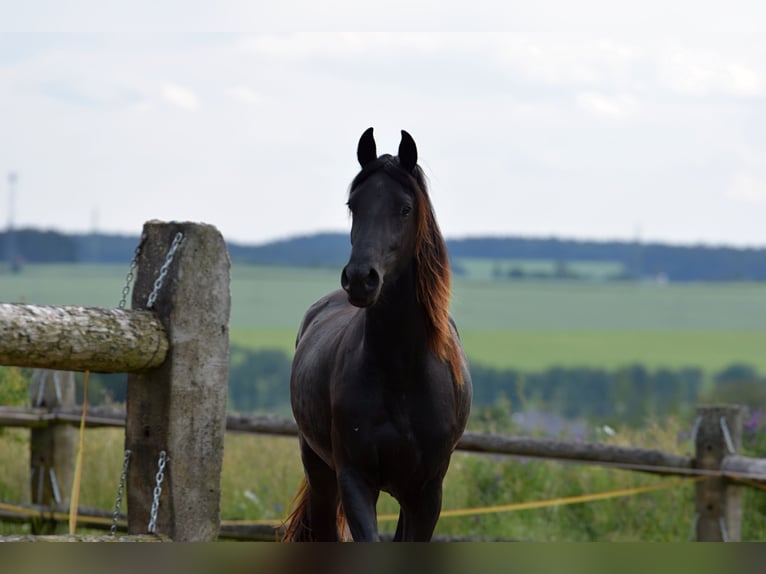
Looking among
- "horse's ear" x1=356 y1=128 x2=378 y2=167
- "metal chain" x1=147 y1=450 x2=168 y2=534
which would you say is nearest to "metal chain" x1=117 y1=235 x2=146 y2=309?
"metal chain" x1=147 y1=450 x2=168 y2=534

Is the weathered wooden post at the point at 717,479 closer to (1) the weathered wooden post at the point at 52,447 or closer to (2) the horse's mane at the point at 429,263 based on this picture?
(2) the horse's mane at the point at 429,263

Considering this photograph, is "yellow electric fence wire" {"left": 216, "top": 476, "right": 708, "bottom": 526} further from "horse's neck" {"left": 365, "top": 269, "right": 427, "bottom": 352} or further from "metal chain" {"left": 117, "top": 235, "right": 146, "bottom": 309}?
"metal chain" {"left": 117, "top": 235, "right": 146, "bottom": 309}

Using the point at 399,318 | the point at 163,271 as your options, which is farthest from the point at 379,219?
the point at 163,271

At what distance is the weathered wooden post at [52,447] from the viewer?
309 inches

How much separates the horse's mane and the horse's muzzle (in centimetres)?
46

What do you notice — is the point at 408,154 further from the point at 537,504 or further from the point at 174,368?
the point at 537,504

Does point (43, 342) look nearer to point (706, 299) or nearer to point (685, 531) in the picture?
point (685, 531)

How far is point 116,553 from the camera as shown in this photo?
0.98 meters

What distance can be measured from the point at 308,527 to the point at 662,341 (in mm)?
43425

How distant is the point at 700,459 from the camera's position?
23.9ft

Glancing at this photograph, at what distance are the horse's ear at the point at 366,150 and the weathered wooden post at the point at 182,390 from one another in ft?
2.26

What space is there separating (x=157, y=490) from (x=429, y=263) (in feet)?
4.46

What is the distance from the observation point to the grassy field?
35250 millimetres

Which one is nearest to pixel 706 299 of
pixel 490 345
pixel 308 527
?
pixel 490 345
